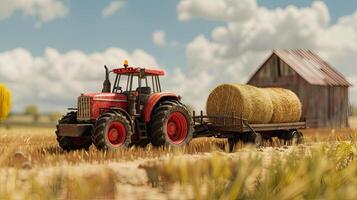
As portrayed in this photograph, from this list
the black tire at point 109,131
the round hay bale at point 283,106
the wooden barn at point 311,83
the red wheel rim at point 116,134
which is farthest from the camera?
the wooden barn at point 311,83

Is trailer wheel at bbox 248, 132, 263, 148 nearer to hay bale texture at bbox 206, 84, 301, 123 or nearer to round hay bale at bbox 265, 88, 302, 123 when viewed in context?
hay bale texture at bbox 206, 84, 301, 123

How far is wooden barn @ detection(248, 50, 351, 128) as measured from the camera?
27.4 meters

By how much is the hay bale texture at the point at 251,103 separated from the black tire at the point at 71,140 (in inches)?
156

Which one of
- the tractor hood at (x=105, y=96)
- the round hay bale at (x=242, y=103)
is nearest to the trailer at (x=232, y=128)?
the round hay bale at (x=242, y=103)

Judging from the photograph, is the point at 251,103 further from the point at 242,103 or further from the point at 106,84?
the point at 106,84

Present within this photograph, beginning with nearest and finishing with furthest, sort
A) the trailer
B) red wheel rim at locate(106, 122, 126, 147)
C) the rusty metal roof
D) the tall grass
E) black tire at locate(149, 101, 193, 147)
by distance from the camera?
1. the tall grass
2. red wheel rim at locate(106, 122, 126, 147)
3. black tire at locate(149, 101, 193, 147)
4. the trailer
5. the rusty metal roof

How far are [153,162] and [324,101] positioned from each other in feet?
70.5

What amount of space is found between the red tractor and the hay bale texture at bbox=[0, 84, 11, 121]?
17637mm

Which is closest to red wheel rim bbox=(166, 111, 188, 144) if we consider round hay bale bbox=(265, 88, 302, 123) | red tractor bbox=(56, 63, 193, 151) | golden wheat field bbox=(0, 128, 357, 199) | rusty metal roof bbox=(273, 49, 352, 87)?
red tractor bbox=(56, 63, 193, 151)

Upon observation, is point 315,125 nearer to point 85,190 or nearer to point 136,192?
point 136,192

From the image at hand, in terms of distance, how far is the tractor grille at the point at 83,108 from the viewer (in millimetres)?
12350

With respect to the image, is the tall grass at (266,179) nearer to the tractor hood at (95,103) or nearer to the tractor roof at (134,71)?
the tractor hood at (95,103)

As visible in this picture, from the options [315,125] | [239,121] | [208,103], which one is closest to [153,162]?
[239,121]

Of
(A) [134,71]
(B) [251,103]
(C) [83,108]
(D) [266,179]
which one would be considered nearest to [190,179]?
(D) [266,179]
